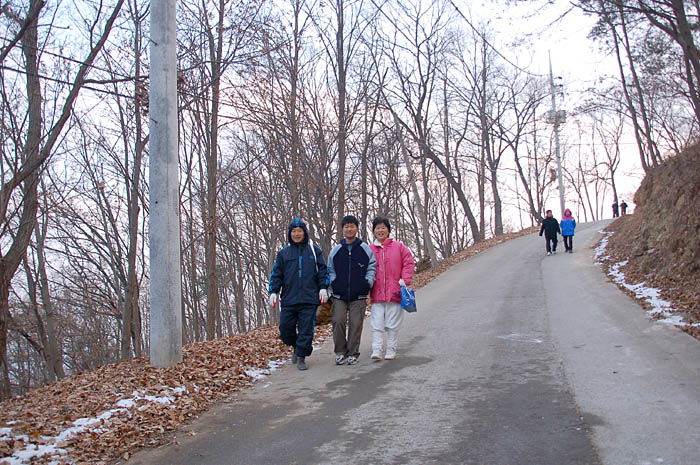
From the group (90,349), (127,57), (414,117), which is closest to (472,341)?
(127,57)

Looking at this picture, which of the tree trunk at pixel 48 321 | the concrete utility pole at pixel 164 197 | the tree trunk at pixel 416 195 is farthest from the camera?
the tree trunk at pixel 416 195

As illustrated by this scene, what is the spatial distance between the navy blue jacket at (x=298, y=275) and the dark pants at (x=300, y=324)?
0.31 feet

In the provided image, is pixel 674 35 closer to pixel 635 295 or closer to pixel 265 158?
pixel 635 295

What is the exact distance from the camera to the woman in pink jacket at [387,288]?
758 centimetres

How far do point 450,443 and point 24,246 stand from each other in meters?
7.84

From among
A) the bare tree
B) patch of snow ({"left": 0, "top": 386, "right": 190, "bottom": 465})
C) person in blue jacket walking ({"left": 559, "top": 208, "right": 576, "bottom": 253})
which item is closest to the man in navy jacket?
patch of snow ({"left": 0, "top": 386, "right": 190, "bottom": 465})

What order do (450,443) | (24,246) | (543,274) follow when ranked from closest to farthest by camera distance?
1. (450,443)
2. (24,246)
3. (543,274)

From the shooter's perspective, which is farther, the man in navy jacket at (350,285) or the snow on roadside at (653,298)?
the snow on roadside at (653,298)

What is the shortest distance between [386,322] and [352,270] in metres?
0.85

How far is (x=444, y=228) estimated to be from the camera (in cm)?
5659

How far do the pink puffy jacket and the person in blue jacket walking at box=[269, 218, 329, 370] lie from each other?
2.40 feet

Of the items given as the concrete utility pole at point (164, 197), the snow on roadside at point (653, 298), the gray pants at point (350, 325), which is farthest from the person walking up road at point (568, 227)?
the concrete utility pole at point (164, 197)

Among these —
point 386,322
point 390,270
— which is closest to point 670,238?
point 390,270

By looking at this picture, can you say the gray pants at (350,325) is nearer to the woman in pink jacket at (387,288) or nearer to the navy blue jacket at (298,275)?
the woman in pink jacket at (387,288)
